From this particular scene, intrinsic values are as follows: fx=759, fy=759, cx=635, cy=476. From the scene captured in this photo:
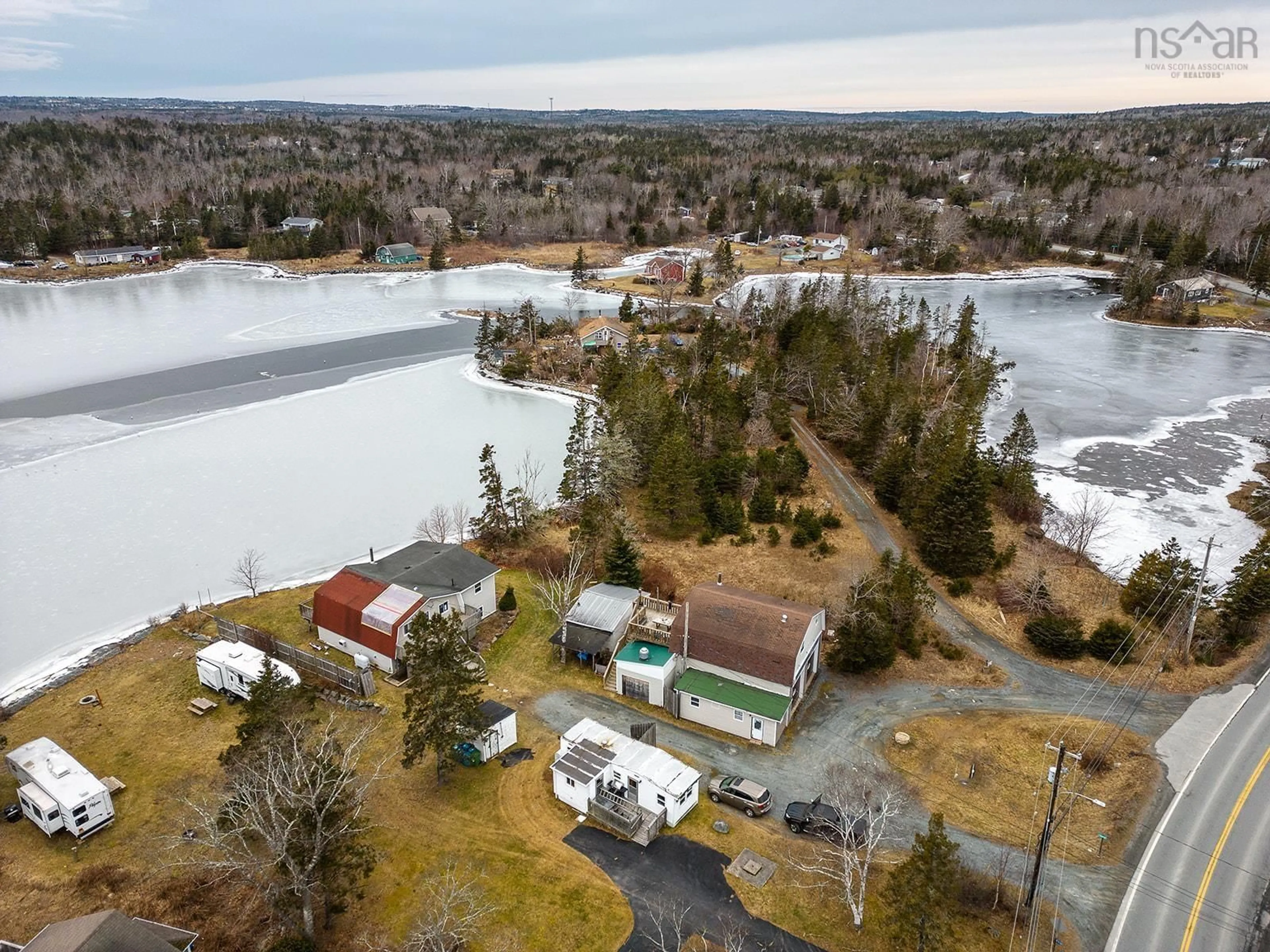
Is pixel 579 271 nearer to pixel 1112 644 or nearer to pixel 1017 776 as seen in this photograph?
pixel 1112 644

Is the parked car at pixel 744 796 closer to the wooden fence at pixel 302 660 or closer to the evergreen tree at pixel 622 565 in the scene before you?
the evergreen tree at pixel 622 565

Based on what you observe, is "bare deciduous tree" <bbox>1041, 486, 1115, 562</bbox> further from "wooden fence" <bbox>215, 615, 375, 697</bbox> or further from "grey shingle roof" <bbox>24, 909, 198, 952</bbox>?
"grey shingle roof" <bbox>24, 909, 198, 952</bbox>

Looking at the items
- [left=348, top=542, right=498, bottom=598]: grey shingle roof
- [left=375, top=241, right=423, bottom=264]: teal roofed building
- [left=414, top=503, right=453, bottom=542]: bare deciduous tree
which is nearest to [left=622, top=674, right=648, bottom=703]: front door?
[left=348, top=542, right=498, bottom=598]: grey shingle roof

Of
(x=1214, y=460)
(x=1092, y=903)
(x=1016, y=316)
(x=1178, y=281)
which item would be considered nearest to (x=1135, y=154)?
Answer: (x=1178, y=281)

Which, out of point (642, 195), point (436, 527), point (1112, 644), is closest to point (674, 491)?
point (436, 527)

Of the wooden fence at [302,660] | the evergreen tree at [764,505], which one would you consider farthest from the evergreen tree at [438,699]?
the evergreen tree at [764,505]
